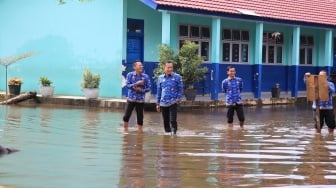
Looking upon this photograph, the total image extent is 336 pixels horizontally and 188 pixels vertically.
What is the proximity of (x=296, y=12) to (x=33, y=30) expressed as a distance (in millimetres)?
11268

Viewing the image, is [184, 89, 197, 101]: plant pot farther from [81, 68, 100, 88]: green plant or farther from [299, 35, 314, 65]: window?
[299, 35, 314, 65]: window

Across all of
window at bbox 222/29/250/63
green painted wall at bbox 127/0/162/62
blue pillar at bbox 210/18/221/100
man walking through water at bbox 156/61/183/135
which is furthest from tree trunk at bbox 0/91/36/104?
man walking through water at bbox 156/61/183/135

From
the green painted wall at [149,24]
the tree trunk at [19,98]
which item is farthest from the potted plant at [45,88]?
the green painted wall at [149,24]

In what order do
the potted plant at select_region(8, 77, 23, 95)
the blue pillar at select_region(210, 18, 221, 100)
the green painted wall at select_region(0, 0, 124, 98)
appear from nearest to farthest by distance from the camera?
the blue pillar at select_region(210, 18, 221, 100) → the green painted wall at select_region(0, 0, 124, 98) → the potted plant at select_region(8, 77, 23, 95)

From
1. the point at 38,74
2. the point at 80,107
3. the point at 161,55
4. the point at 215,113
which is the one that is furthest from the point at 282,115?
the point at 38,74

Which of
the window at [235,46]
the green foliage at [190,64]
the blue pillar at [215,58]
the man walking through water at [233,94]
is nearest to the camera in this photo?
the man walking through water at [233,94]

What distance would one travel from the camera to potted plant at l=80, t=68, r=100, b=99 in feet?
71.0

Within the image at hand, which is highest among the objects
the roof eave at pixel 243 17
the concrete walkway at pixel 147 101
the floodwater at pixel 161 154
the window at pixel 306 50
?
the roof eave at pixel 243 17

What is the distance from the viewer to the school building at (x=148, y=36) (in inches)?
901

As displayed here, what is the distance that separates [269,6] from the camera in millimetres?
26031

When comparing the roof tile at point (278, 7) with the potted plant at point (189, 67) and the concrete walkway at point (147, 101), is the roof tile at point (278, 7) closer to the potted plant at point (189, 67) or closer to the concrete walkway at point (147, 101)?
the potted plant at point (189, 67)

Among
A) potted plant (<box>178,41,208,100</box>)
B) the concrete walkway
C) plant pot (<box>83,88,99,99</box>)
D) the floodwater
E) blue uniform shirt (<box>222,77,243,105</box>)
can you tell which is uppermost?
potted plant (<box>178,41,208,100</box>)

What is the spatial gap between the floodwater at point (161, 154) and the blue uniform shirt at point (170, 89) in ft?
2.38

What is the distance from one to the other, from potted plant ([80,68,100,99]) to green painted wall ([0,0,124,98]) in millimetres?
1294
